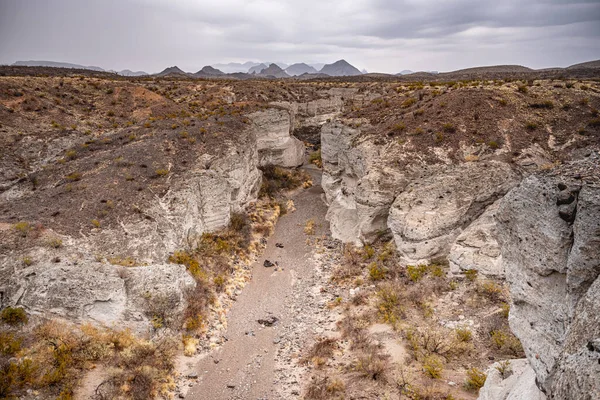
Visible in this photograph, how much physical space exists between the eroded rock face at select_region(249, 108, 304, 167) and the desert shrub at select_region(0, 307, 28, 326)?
24427 millimetres

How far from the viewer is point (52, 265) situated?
42.9 ft

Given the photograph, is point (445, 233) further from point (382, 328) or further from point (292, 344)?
point (292, 344)

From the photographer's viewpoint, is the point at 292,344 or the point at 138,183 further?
Answer: the point at 138,183

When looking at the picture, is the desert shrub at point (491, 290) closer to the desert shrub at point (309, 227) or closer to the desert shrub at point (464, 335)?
the desert shrub at point (464, 335)

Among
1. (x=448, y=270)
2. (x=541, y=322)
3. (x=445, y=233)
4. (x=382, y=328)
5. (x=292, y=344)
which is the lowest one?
(x=292, y=344)

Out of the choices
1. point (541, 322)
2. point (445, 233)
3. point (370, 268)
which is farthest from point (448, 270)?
point (541, 322)

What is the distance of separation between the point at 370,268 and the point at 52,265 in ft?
47.6

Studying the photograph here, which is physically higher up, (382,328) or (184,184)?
(184,184)

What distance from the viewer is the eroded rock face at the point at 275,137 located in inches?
1330

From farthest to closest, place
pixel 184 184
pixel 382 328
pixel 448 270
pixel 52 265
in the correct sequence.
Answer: pixel 184 184
pixel 448 270
pixel 382 328
pixel 52 265

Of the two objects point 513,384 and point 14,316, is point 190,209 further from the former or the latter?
point 513,384

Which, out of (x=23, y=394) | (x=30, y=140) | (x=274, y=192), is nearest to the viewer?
(x=23, y=394)

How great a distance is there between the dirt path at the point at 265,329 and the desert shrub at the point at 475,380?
563cm

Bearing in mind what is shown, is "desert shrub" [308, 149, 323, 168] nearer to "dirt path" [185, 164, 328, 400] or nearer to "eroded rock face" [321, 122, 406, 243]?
"eroded rock face" [321, 122, 406, 243]
